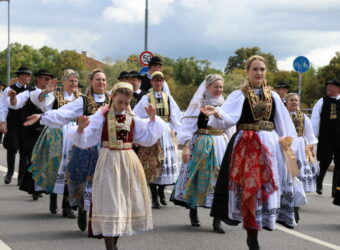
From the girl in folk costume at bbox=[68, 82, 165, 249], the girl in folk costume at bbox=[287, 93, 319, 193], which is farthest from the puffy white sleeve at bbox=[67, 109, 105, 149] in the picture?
the girl in folk costume at bbox=[287, 93, 319, 193]

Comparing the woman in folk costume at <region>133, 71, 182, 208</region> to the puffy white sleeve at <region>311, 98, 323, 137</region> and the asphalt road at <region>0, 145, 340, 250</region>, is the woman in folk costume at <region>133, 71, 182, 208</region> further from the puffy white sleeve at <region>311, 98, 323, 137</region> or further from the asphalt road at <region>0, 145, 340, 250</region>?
the puffy white sleeve at <region>311, 98, 323, 137</region>

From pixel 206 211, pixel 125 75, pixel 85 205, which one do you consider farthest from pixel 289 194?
pixel 125 75

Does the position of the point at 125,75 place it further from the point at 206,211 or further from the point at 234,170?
the point at 234,170

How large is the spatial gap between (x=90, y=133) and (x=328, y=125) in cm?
651

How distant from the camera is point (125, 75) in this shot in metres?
11.2

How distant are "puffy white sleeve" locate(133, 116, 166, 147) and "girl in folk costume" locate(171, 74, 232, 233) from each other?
5.23 feet

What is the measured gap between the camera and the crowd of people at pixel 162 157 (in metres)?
6.56

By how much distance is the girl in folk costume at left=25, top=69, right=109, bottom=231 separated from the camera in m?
7.78

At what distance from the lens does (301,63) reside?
1842 cm

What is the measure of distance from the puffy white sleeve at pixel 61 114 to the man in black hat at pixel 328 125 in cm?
555

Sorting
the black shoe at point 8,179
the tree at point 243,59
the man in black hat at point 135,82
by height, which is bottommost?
the black shoe at point 8,179

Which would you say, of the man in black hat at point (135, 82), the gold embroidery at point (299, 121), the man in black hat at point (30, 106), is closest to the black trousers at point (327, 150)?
the gold embroidery at point (299, 121)

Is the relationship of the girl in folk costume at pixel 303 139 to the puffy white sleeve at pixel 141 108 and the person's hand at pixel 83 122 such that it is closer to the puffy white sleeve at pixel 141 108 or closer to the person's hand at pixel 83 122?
the puffy white sleeve at pixel 141 108

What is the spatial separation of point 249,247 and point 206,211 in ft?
9.79
